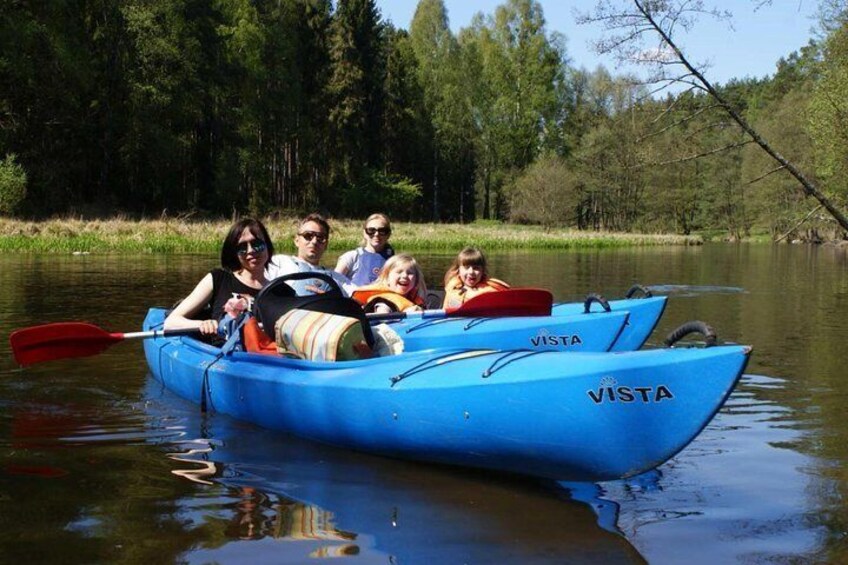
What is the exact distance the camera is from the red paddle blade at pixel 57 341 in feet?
20.5

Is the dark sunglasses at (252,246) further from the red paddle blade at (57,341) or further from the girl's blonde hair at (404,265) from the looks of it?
the girl's blonde hair at (404,265)

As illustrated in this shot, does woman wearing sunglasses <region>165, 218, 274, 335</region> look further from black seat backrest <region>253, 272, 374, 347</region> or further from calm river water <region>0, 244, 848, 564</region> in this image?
calm river water <region>0, 244, 848, 564</region>

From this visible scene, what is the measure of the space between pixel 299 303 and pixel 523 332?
6.10 ft

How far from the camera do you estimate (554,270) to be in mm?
20547

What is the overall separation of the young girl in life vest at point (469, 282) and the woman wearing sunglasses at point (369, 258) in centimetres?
101

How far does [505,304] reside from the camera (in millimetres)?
7055

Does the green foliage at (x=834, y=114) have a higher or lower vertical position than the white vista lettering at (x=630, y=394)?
higher

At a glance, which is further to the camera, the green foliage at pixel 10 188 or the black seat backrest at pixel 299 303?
the green foliage at pixel 10 188

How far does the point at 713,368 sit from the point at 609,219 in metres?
57.5

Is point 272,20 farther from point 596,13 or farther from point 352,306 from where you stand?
point 352,306

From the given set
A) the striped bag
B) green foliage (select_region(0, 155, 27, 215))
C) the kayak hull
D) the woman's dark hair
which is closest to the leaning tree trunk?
the kayak hull

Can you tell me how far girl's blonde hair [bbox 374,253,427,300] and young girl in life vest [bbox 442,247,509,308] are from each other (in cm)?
24

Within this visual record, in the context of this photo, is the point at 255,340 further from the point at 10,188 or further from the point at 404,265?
the point at 10,188

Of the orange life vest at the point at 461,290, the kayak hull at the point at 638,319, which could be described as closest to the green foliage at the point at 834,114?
the kayak hull at the point at 638,319
